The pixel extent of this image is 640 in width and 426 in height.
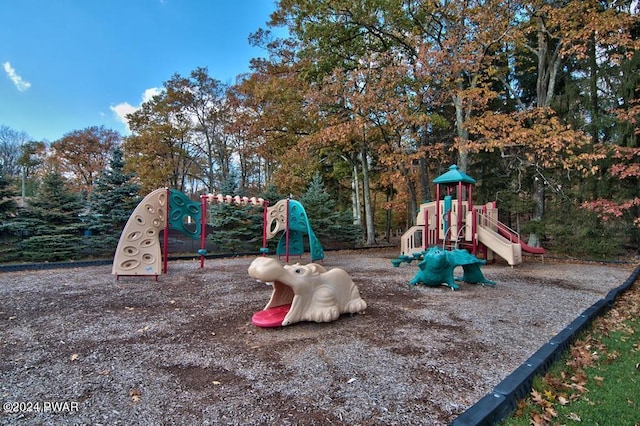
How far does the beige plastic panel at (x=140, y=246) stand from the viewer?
21.1ft

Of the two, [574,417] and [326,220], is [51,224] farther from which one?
[574,417]

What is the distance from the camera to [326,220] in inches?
530

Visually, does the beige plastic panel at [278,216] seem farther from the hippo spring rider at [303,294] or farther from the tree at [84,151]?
the tree at [84,151]

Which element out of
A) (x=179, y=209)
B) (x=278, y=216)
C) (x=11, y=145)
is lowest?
(x=278, y=216)

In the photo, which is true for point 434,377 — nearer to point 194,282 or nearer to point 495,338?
point 495,338

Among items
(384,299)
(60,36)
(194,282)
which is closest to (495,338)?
(384,299)

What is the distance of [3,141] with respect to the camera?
2847 cm

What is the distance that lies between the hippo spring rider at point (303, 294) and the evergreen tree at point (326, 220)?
9241mm

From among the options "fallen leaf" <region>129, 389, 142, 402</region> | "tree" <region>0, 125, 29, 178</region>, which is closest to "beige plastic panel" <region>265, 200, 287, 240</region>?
"fallen leaf" <region>129, 389, 142, 402</region>

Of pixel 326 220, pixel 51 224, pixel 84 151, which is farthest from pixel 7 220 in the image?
Answer: pixel 84 151

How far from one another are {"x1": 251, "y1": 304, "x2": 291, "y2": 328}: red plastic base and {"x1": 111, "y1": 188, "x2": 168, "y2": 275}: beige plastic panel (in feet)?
11.5

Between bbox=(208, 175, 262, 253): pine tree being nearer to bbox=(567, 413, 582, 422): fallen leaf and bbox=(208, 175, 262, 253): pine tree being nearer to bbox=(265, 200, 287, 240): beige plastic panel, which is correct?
bbox=(265, 200, 287, 240): beige plastic panel

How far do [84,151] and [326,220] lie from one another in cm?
1776

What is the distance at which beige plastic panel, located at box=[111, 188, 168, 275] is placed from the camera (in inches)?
253
